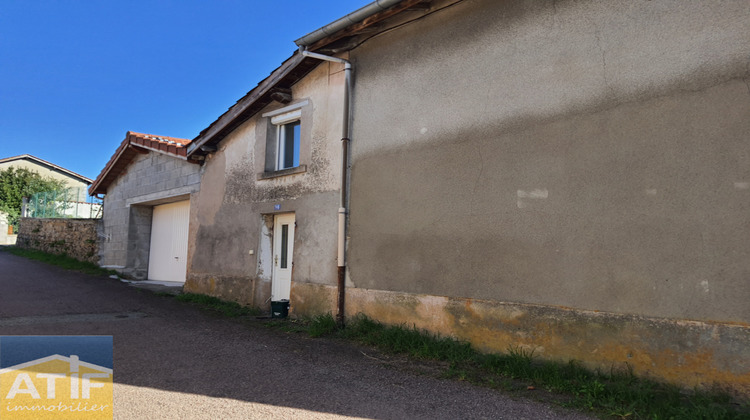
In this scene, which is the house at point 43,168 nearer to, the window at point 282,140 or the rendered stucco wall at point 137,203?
the rendered stucco wall at point 137,203

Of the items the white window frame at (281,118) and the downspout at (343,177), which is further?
the white window frame at (281,118)

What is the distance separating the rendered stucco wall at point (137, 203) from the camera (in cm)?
1241

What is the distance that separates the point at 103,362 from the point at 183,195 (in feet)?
24.4

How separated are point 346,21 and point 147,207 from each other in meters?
10.0

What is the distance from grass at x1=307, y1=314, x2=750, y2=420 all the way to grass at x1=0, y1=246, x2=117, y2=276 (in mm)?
11109

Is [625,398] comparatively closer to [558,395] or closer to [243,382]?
[558,395]

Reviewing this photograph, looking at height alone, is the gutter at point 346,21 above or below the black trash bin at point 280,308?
above

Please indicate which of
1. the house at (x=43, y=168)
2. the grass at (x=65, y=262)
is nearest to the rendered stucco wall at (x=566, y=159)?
the grass at (x=65, y=262)

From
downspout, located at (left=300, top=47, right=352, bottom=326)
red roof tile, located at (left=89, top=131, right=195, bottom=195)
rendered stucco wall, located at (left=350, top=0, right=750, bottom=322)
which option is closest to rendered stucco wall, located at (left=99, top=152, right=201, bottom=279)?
red roof tile, located at (left=89, top=131, right=195, bottom=195)

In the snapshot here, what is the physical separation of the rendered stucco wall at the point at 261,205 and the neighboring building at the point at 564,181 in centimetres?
80

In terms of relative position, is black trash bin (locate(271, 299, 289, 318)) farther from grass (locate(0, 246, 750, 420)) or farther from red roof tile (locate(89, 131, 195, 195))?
red roof tile (locate(89, 131, 195, 195))

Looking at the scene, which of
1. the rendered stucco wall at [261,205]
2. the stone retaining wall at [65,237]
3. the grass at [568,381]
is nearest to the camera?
the grass at [568,381]

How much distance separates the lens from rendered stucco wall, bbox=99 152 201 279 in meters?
12.4

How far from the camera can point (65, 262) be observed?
51.1 ft
